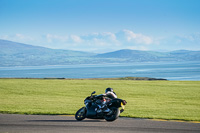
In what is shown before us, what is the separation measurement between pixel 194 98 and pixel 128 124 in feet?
49.4

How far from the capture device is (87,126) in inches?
509

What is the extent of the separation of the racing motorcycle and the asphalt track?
0.88 ft

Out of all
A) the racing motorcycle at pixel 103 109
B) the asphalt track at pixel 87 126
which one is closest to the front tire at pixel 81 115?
the racing motorcycle at pixel 103 109

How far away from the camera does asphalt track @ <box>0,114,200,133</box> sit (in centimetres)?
1196

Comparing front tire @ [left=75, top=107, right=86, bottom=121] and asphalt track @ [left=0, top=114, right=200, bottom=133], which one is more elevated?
front tire @ [left=75, top=107, right=86, bottom=121]

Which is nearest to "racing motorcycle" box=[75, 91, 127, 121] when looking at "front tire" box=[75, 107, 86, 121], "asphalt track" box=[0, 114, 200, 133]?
"front tire" box=[75, 107, 86, 121]

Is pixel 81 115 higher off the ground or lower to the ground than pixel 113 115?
→ lower

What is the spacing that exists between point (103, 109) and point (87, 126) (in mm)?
1145

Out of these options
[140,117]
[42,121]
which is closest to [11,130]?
[42,121]

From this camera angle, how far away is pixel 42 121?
14320 millimetres

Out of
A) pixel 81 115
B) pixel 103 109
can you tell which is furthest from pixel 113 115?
pixel 81 115

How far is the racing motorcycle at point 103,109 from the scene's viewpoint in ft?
44.1

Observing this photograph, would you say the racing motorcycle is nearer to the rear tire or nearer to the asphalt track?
the rear tire

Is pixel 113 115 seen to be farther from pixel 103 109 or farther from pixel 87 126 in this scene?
pixel 87 126
